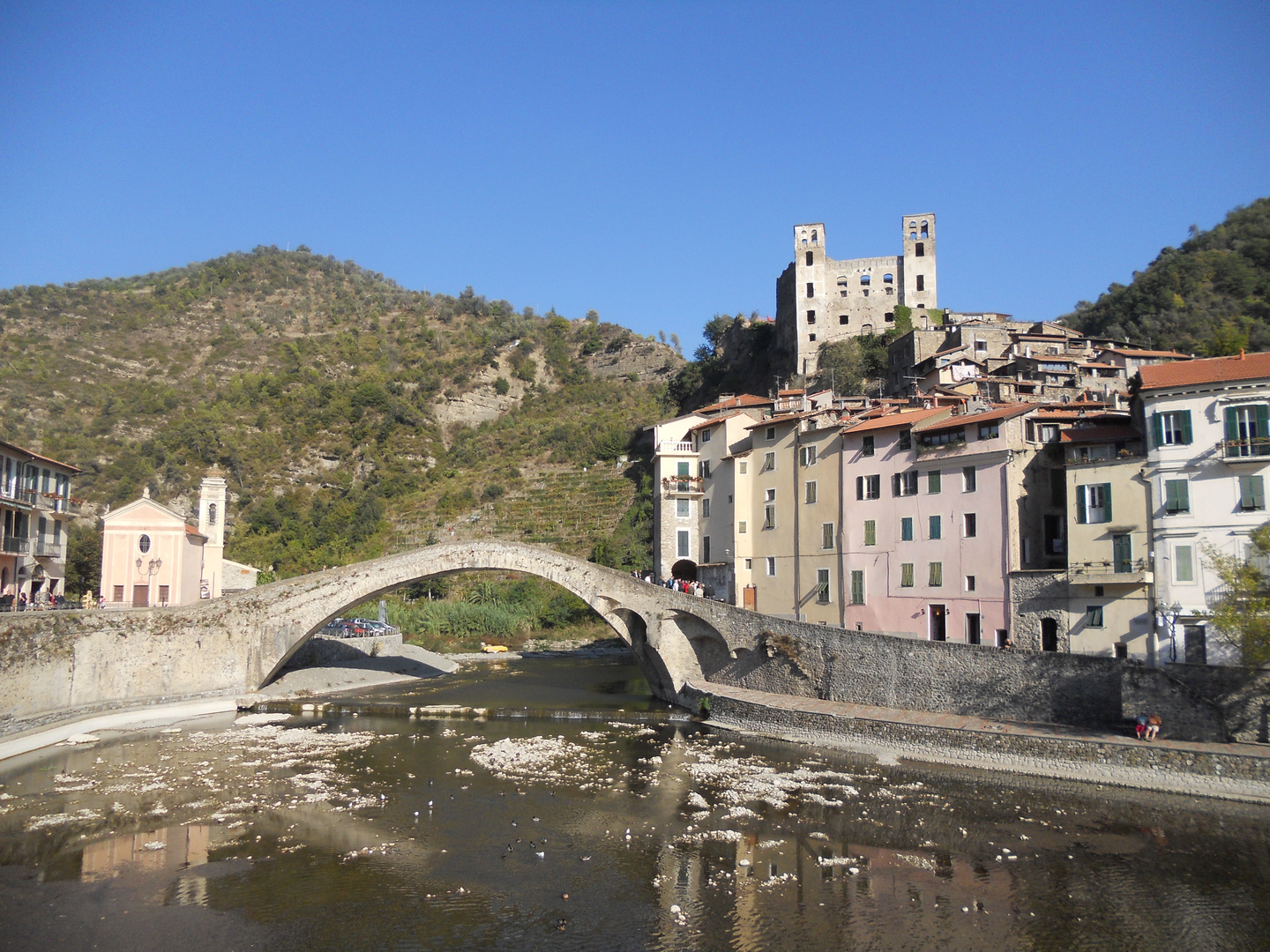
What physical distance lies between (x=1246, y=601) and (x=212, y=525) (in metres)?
35.8

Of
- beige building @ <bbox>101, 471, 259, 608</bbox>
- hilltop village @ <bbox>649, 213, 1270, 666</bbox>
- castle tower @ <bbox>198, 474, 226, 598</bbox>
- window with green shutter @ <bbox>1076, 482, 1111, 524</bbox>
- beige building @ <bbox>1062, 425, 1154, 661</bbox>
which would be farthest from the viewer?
castle tower @ <bbox>198, 474, 226, 598</bbox>

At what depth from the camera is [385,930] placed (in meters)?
12.9

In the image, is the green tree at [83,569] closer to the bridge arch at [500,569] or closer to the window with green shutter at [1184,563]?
the bridge arch at [500,569]

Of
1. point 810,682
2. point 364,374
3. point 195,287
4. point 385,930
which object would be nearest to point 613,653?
point 810,682

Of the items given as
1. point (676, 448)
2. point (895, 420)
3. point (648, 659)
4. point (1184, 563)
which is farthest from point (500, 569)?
point (1184, 563)

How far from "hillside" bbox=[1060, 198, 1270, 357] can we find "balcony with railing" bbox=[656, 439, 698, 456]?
23.0m

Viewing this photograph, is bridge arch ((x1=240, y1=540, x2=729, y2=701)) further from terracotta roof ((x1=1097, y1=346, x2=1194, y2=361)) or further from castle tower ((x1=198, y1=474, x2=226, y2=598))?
terracotta roof ((x1=1097, y1=346, x2=1194, y2=361))

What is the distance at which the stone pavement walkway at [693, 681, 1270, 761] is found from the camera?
64.3 ft

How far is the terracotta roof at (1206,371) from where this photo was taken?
21797mm

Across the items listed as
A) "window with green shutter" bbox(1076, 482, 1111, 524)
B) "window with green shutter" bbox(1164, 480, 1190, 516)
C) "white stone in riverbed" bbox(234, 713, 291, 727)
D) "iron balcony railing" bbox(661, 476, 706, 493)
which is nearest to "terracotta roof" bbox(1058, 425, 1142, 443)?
"window with green shutter" bbox(1076, 482, 1111, 524)

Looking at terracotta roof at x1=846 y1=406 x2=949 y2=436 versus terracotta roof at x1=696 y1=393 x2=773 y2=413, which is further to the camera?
terracotta roof at x1=696 y1=393 x2=773 y2=413

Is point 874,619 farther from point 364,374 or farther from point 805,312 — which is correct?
point 364,374

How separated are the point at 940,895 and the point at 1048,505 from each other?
48.1ft

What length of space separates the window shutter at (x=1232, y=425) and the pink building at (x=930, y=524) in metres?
5.01
